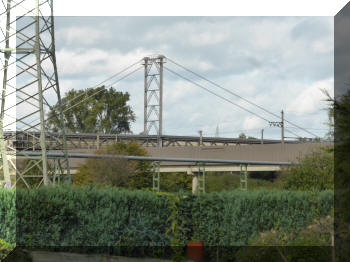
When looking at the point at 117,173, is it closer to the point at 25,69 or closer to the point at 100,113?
the point at 25,69

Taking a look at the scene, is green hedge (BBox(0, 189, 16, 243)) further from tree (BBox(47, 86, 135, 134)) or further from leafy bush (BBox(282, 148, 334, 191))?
tree (BBox(47, 86, 135, 134))

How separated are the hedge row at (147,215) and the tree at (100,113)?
156 feet

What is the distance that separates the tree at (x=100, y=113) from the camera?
5791cm

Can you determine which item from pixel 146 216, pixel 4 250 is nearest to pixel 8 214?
pixel 4 250

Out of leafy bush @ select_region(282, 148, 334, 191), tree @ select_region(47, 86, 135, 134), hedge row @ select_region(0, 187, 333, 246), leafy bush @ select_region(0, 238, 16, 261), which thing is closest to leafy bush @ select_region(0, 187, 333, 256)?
hedge row @ select_region(0, 187, 333, 246)

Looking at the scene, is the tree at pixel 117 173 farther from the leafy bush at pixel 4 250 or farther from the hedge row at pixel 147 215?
the leafy bush at pixel 4 250

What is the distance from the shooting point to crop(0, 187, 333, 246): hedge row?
933 cm

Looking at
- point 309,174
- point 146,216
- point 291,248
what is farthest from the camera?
point 309,174

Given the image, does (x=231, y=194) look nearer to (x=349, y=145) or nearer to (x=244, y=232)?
(x=244, y=232)

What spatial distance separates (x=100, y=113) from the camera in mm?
59375

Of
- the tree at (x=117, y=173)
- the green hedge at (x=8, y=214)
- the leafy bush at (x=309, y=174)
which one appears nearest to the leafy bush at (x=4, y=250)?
the green hedge at (x=8, y=214)

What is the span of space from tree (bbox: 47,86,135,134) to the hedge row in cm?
4751

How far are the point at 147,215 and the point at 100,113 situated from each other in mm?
50401

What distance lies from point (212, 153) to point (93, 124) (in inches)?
1092
